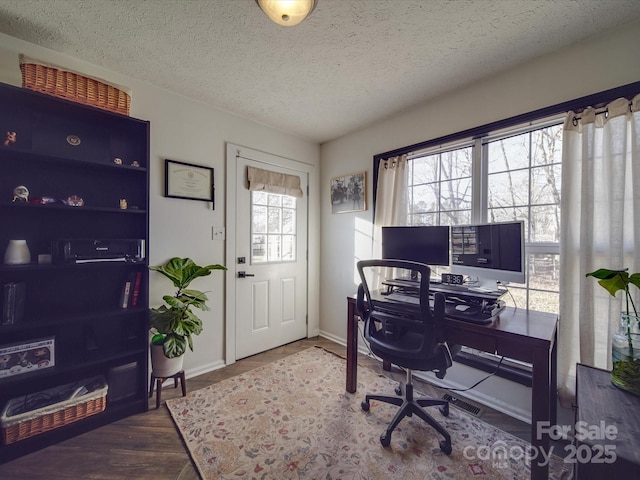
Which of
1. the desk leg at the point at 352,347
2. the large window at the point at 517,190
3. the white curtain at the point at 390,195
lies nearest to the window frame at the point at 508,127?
the large window at the point at 517,190

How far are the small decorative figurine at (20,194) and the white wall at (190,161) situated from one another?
0.70 m

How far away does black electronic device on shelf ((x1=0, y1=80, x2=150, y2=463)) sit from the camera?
1.55m

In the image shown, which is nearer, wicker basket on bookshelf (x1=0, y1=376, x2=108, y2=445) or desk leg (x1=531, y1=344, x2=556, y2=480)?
desk leg (x1=531, y1=344, x2=556, y2=480)

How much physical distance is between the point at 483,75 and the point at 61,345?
3631 millimetres

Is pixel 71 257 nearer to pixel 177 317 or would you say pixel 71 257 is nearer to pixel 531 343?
pixel 177 317

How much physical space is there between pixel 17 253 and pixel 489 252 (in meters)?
2.95

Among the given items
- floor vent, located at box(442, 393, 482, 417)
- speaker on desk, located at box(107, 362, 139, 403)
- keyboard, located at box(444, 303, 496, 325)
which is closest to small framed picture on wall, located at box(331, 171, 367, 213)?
keyboard, located at box(444, 303, 496, 325)

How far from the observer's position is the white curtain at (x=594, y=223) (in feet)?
4.81

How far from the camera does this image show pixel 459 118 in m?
2.18

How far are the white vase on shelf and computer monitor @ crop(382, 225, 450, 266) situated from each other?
2.47 meters

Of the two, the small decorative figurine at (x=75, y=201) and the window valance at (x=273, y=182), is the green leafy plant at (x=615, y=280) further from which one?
the small decorative figurine at (x=75, y=201)

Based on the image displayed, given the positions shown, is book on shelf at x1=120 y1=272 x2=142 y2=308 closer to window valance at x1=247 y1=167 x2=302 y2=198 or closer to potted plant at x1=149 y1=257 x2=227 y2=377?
potted plant at x1=149 y1=257 x2=227 y2=377

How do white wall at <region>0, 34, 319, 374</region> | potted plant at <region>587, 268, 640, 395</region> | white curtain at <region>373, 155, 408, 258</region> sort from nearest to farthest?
1. potted plant at <region>587, 268, 640, 395</region>
2. white wall at <region>0, 34, 319, 374</region>
3. white curtain at <region>373, 155, 408, 258</region>

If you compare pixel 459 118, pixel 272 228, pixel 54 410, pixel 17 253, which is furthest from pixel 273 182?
pixel 54 410
